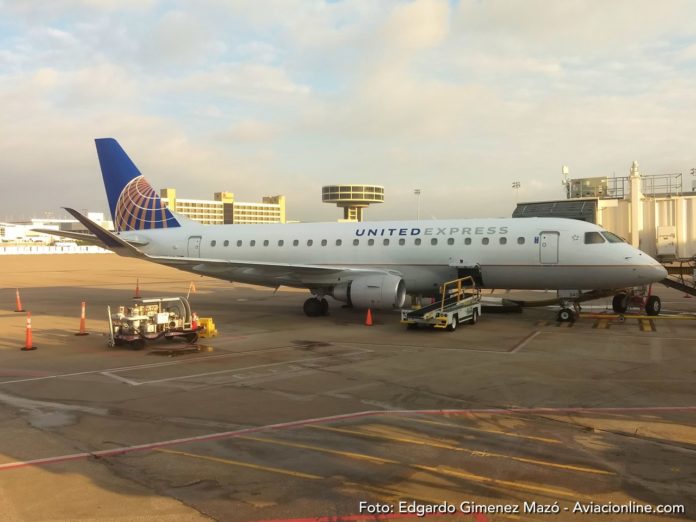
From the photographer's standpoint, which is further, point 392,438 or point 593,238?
point 593,238

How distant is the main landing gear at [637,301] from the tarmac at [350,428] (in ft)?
15.0

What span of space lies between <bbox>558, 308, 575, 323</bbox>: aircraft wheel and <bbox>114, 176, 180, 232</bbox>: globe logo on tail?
59.4 ft

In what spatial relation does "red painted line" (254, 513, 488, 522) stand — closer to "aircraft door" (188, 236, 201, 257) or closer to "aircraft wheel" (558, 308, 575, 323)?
"aircraft wheel" (558, 308, 575, 323)

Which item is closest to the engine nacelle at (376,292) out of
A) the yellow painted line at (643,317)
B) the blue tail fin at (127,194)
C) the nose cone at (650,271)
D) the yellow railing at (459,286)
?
the yellow railing at (459,286)

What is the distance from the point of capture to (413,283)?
21484 millimetres

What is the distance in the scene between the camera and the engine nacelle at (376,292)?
1923cm

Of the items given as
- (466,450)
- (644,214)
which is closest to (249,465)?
(466,450)

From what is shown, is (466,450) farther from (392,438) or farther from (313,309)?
(313,309)

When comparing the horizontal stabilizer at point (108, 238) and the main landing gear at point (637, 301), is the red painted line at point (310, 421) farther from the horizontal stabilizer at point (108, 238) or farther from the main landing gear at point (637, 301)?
the main landing gear at point (637, 301)

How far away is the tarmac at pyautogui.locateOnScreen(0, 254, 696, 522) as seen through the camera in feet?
18.7

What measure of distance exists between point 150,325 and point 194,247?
10.8 metres

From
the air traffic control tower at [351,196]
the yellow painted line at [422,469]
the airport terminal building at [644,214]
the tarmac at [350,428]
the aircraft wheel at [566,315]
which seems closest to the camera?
the tarmac at [350,428]

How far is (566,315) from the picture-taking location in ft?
66.0

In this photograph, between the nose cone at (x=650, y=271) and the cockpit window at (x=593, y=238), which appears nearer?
the nose cone at (x=650, y=271)
